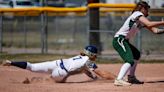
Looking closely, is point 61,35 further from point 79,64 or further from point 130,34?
point 130,34

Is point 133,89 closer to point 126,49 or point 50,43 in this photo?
point 126,49

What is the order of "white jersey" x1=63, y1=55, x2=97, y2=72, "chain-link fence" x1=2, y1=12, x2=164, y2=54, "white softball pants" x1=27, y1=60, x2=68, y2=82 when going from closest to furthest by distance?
"white jersey" x1=63, y1=55, x2=97, y2=72, "white softball pants" x1=27, y1=60, x2=68, y2=82, "chain-link fence" x1=2, y1=12, x2=164, y2=54

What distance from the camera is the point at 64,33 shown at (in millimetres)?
27375

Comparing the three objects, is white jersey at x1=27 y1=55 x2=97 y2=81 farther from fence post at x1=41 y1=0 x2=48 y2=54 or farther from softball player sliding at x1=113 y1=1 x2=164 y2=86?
fence post at x1=41 y1=0 x2=48 y2=54

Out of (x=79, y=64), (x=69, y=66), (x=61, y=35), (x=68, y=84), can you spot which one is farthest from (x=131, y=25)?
(x=61, y=35)

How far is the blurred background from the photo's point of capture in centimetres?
2041

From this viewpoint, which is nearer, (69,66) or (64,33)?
(69,66)

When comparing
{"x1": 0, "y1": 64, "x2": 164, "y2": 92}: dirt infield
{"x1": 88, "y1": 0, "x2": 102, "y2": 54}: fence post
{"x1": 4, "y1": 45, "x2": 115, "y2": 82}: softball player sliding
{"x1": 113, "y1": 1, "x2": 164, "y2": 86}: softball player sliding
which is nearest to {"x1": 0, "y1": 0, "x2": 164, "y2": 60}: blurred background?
{"x1": 88, "y1": 0, "x2": 102, "y2": 54}: fence post

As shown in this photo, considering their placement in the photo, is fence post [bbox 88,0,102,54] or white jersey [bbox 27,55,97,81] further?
fence post [bbox 88,0,102,54]

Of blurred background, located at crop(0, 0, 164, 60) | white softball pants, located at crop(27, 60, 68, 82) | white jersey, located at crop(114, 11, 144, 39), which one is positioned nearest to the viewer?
white jersey, located at crop(114, 11, 144, 39)

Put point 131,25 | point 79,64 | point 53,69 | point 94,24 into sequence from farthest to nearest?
point 94,24
point 53,69
point 79,64
point 131,25

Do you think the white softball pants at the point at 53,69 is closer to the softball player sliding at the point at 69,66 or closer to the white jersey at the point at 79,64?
the softball player sliding at the point at 69,66

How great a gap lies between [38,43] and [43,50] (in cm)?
543

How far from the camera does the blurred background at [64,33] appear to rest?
20406 mm
